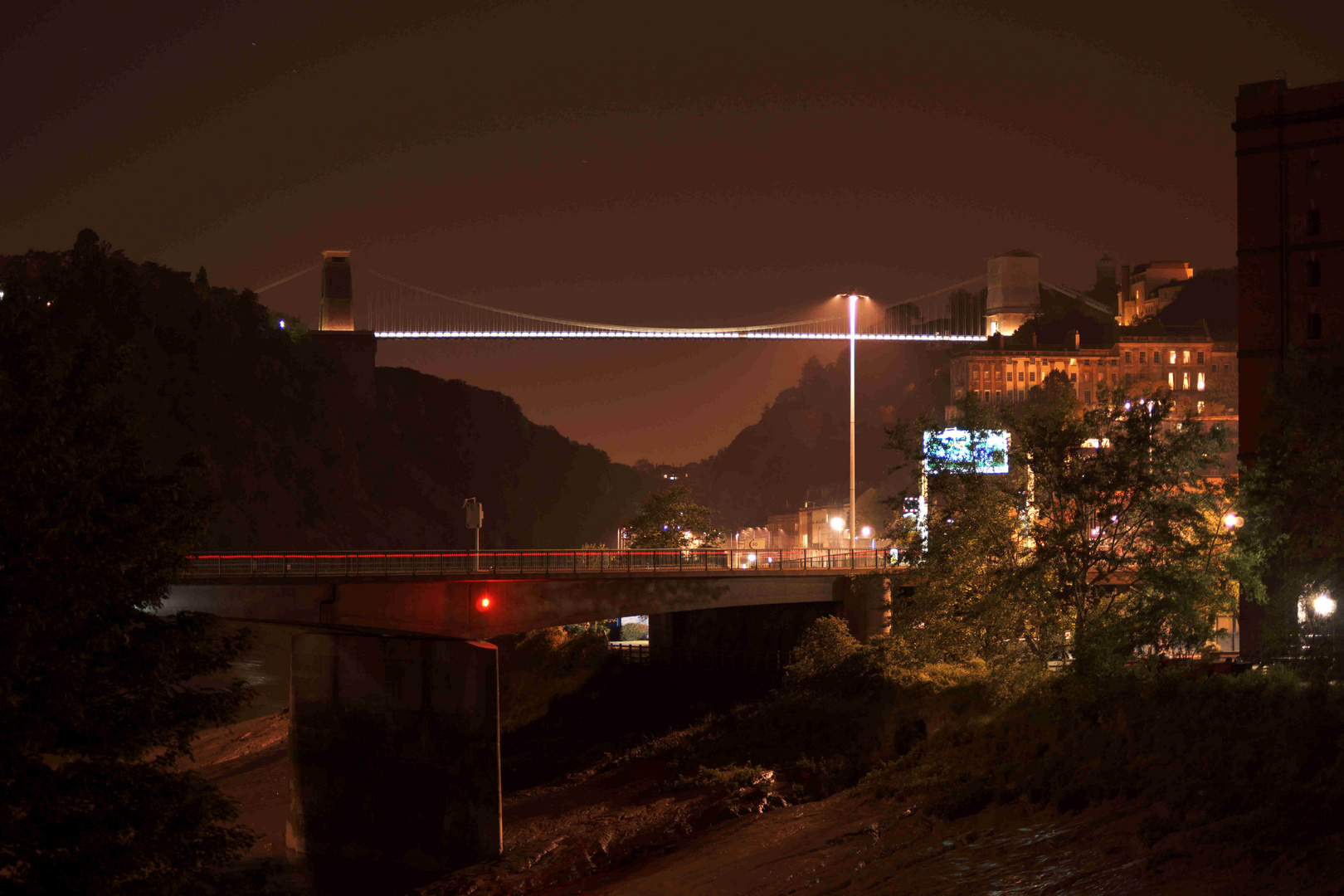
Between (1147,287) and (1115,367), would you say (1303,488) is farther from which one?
(1147,287)

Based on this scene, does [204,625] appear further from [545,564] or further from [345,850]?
[545,564]

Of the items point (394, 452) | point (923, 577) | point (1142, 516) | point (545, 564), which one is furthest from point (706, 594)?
point (394, 452)

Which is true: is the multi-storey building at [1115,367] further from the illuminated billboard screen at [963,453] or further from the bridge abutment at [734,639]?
the illuminated billboard screen at [963,453]

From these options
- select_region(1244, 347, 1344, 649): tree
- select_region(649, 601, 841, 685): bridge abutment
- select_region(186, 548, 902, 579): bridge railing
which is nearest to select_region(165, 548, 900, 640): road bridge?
select_region(186, 548, 902, 579): bridge railing

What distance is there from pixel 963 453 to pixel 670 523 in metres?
37.3

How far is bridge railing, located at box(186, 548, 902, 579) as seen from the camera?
1539 inches

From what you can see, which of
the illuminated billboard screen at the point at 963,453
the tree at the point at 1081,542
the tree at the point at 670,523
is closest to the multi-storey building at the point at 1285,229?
the tree at the point at 1081,542

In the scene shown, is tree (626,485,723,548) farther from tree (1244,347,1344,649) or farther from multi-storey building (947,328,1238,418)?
multi-storey building (947,328,1238,418)

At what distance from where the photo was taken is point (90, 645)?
16.6 m

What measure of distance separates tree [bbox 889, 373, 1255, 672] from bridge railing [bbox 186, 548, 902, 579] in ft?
12.6

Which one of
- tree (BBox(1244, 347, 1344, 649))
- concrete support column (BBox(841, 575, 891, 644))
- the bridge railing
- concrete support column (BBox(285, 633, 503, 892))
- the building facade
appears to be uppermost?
the building facade

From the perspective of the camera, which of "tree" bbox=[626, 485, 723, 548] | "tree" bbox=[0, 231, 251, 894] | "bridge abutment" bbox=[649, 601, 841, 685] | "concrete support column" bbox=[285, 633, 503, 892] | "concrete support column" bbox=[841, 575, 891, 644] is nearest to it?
"tree" bbox=[0, 231, 251, 894]

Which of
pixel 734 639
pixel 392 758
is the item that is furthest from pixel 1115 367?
pixel 392 758

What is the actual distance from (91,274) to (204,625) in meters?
109
